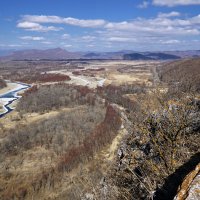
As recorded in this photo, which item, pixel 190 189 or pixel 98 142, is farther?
pixel 98 142

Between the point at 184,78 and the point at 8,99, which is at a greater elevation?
the point at 184,78

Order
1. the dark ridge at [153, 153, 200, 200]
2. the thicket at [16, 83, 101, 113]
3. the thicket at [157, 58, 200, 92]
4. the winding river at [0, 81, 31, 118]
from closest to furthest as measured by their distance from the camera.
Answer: the dark ridge at [153, 153, 200, 200]
the thicket at [157, 58, 200, 92]
the winding river at [0, 81, 31, 118]
the thicket at [16, 83, 101, 113]

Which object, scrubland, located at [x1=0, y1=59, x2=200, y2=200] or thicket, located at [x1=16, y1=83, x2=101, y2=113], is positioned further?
thicket, located at [x1=16, y1=83, x2=101, y2=113]

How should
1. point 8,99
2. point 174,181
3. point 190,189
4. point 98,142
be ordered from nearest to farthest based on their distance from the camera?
point 190,189 < point 174,181 < point 98,142 < point 8,99

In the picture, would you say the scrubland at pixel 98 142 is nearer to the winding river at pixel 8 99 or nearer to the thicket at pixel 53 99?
the thicket at pixel 53 99

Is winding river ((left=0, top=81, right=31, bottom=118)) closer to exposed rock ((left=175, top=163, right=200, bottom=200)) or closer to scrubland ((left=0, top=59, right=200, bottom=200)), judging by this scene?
scrubland ((left=0, top=59, right=200, bottom=200))

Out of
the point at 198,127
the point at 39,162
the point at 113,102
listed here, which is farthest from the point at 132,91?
the point at 198,127

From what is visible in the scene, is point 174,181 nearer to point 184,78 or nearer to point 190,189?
point 190,189

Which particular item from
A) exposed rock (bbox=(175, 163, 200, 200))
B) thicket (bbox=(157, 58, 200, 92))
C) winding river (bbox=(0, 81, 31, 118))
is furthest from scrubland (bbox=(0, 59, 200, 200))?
winding river (bbox=(0, 81, 31, 118))

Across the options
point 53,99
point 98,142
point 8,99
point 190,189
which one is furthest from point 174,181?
point 8,99

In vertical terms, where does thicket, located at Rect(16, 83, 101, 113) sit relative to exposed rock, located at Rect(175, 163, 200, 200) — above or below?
below

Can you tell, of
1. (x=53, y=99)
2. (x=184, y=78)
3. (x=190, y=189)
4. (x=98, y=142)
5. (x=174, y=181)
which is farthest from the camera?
(x=53, y=99)

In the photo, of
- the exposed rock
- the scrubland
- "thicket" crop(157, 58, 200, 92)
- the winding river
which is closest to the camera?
the exposed rock

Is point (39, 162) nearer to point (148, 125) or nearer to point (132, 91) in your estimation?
point (148, 125)
